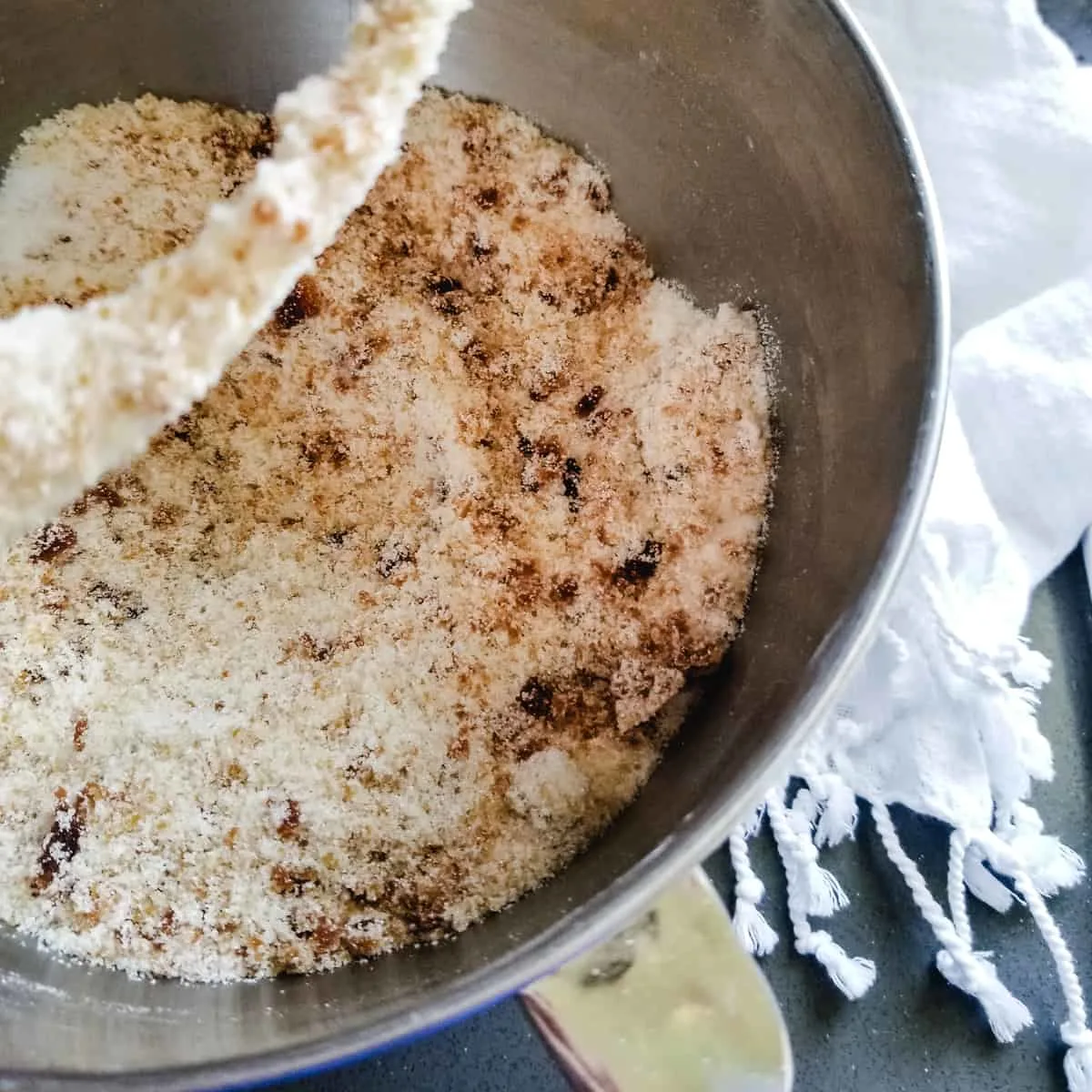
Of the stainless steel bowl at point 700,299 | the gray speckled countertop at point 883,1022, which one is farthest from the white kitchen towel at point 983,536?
the stainless steel bowl at point 700,299

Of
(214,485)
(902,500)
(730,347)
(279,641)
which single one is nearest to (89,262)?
(214,485)

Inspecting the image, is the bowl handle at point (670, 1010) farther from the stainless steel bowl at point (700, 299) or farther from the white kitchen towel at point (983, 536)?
the white kitchen towel at point (983, 536)

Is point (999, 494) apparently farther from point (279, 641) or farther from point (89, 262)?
point (89, 262)

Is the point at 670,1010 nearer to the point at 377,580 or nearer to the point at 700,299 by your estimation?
the point at 377,580

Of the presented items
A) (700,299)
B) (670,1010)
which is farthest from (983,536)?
(670,1010)

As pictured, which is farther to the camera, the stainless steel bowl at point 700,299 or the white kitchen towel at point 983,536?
the white kitchen towel at point 983,536

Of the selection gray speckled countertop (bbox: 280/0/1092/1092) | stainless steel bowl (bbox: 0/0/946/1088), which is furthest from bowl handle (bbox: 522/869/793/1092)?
gray speckled countertop (bbox: 280/0/1092/1092)
